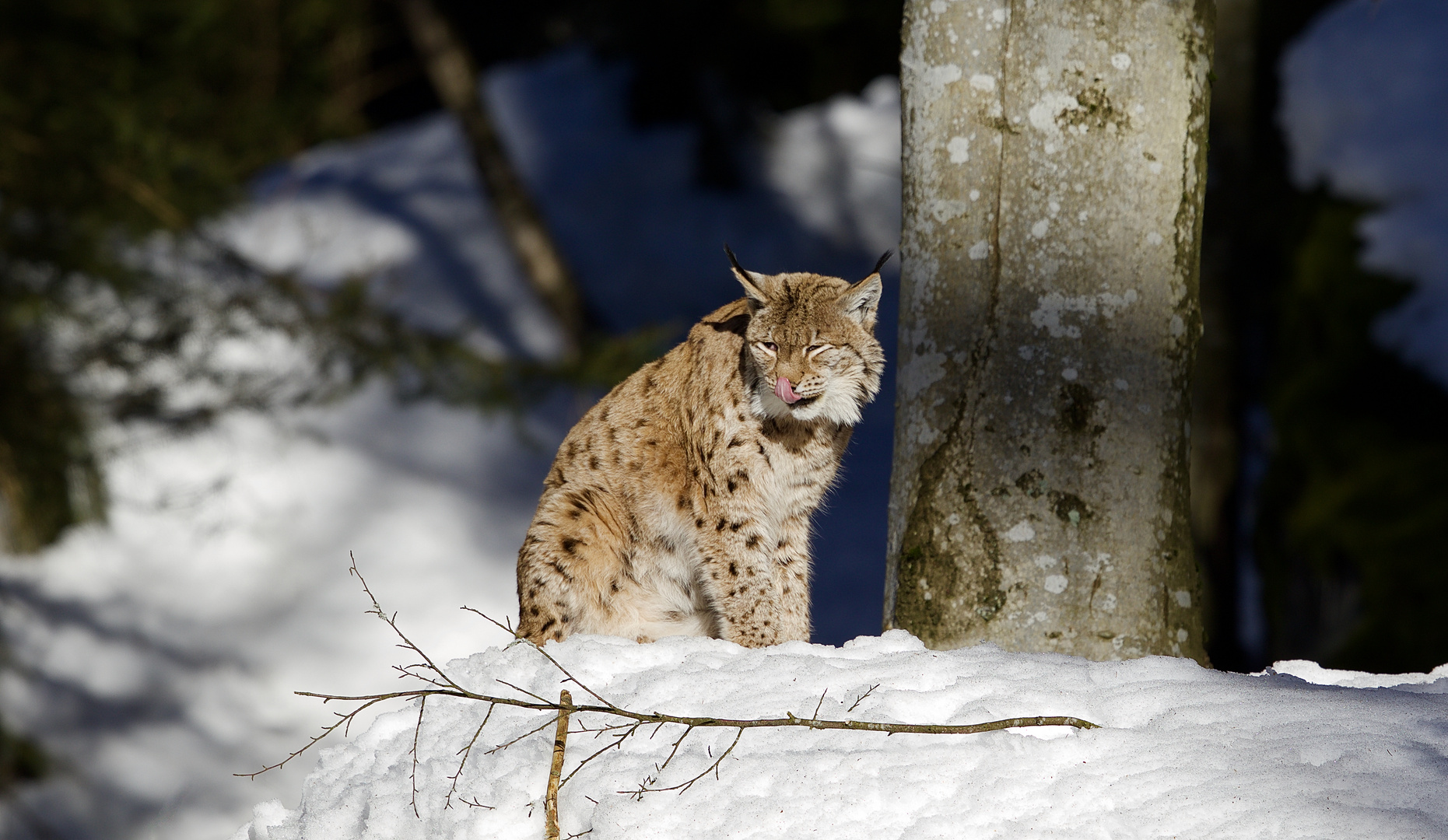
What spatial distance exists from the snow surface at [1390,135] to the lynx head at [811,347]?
3.92 meters

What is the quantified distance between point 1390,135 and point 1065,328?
5166 millimetres

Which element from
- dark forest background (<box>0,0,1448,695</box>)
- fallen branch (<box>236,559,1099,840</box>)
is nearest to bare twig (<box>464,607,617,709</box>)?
fallen branch (<box>236,559,1099,840</box>)

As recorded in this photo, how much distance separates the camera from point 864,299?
324 cm

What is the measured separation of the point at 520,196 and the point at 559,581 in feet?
22.8

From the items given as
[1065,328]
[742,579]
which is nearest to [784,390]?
[742,579]

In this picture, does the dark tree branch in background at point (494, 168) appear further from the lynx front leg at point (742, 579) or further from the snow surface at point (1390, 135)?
the lynx front leg at point (742, 579)

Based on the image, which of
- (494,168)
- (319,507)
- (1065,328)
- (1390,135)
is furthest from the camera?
(494,168)

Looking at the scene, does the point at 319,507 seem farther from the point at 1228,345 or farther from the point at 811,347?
the point at 811,347

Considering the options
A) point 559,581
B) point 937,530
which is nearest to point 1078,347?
point 937,530

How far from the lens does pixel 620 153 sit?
12.2 m

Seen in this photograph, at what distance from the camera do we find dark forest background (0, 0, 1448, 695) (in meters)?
5.70

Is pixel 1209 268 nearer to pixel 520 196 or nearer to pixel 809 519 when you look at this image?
pixel 809 519

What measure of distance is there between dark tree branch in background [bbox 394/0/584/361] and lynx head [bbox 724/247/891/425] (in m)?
6.34

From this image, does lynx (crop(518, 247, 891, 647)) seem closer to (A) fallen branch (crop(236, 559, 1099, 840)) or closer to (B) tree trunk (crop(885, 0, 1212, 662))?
(B) tree trunk (crop(885, 0, 1212, 662))
